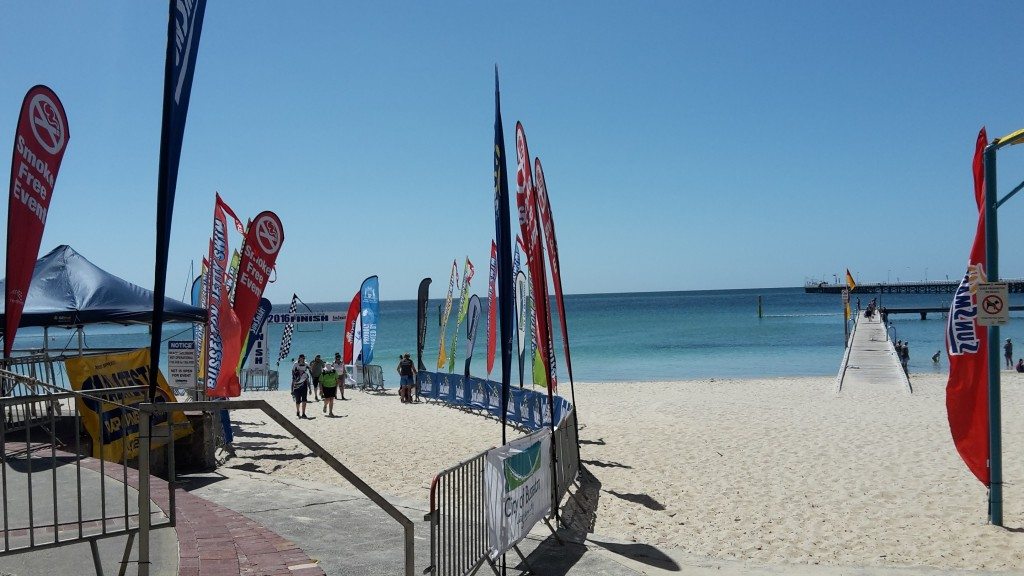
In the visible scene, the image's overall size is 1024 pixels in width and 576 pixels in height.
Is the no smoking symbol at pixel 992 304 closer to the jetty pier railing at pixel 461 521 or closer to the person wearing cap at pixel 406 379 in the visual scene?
the jetty pier railing at pixel 461 521

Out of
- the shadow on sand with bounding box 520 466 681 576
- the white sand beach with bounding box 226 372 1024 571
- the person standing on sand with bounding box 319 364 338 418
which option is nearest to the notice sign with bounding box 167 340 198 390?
the white sand beach with bounding box 226 372 1024 571

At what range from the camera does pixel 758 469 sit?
1152cm

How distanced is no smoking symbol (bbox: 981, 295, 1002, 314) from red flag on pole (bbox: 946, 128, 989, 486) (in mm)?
202

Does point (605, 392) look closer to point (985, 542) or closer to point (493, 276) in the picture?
point (493, 276)

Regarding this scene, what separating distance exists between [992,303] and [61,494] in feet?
29.9

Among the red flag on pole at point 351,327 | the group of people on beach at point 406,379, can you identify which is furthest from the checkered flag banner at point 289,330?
the group of people on beach at point 406,379

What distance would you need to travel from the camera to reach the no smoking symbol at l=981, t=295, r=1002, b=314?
845 cm

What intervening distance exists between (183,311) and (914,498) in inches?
426

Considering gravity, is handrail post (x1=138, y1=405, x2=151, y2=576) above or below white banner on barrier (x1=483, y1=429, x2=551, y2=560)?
above

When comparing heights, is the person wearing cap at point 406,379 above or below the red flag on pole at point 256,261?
below

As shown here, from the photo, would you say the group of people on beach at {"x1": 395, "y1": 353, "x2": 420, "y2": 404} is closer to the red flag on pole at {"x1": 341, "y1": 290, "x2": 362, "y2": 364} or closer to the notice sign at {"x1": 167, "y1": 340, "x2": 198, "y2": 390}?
the red flag on pole at {"x1": 341, "y1": 290, "x2": 362, "y2": 364}

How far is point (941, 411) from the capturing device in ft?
56.9

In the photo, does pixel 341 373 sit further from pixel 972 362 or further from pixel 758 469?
pixel 972 362

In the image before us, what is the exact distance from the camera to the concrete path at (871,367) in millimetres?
23500
